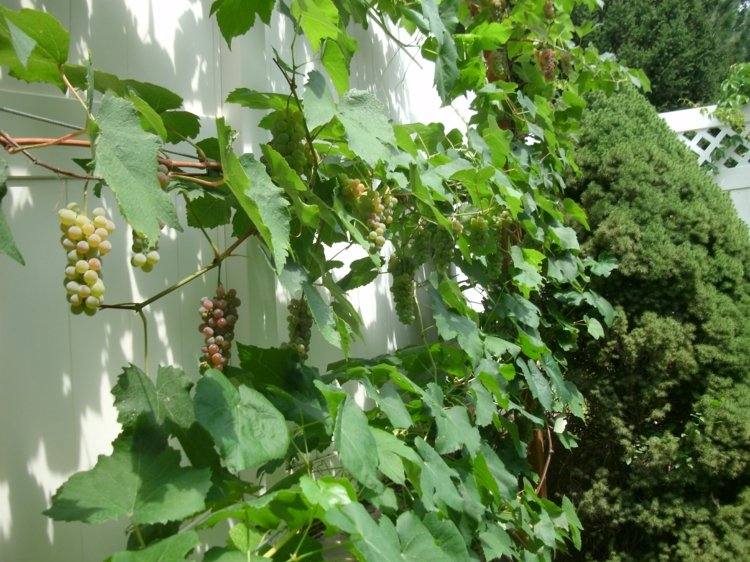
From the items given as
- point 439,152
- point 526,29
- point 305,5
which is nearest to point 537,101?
point 526,29

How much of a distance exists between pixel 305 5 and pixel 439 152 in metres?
0.72

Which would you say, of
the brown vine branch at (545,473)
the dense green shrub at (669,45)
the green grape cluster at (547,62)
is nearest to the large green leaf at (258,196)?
the brown vine branch at (545,473)

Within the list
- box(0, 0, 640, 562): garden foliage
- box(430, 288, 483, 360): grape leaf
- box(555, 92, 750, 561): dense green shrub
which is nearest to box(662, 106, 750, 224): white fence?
box(555, 92, 750, 561): dense green shrub

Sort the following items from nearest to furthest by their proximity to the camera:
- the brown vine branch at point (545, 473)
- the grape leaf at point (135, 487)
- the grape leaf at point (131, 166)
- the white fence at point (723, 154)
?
the grape leaf at point (131, 166) → the grape leaf at point (135, 487) → the brown vine branch at point (545, 473) → the white fence at point (723, 154)

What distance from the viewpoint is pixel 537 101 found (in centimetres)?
258

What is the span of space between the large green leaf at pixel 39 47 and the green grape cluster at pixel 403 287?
3.11 feet

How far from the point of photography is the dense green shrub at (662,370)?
2506 millimetres

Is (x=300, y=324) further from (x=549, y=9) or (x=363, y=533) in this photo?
(x=549, y=9)

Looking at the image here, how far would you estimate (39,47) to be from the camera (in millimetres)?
876

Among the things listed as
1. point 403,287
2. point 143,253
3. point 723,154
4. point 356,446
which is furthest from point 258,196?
point 723,154

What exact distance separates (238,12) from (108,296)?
48 centimetres

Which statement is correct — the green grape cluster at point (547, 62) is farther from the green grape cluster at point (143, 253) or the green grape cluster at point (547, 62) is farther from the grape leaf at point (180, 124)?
the green grape cluster at point (143, 253)

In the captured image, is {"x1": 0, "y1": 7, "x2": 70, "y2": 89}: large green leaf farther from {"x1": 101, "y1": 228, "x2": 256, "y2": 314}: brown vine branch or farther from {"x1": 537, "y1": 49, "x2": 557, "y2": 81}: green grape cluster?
{"x1": 537, "y1": 49, "x2": 557, "y2": 81}: green grape cluster

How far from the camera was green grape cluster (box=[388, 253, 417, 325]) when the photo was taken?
1720 millimetres
